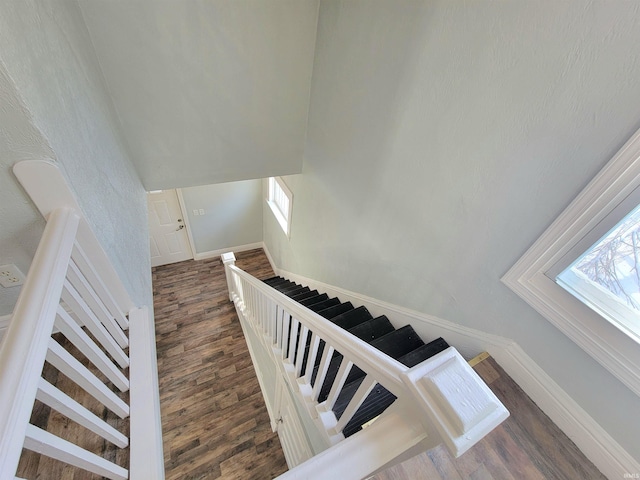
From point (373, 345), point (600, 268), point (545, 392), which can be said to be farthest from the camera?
point (373, 345)

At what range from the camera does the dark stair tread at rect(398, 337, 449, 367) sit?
4.72 feet

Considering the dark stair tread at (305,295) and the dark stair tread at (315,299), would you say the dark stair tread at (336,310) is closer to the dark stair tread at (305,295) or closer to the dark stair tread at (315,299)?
the dark stair tread at (315,299)

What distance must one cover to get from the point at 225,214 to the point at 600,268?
4769 mm

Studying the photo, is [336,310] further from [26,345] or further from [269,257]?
[269,257]

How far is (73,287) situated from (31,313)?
0.40 meters

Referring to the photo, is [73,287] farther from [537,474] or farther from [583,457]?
[583,457]

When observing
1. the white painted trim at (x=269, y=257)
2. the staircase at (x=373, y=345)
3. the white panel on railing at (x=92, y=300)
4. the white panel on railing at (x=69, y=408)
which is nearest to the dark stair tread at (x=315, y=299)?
the staircase at (x=373, y=345)

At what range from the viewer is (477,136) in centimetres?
109

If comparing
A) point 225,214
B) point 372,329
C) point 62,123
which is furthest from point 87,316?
point 225,214

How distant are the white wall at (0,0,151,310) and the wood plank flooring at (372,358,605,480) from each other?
1.67 meters

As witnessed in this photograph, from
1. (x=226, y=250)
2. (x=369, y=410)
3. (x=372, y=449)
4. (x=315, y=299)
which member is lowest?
(x=372, y=449)

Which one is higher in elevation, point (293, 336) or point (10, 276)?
point (10, 276)

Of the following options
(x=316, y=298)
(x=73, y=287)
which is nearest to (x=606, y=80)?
(x=73, y=287)

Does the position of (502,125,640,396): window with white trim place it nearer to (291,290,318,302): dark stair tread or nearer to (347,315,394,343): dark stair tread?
(347,315,394,343): dark stair tread
